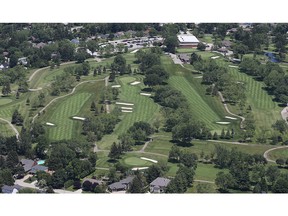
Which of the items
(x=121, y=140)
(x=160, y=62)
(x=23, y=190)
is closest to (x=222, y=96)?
(x=160, y=62)

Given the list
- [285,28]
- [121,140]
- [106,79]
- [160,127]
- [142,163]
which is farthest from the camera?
[285,28]

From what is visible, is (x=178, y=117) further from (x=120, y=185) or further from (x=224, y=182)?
(x=120, y=185)

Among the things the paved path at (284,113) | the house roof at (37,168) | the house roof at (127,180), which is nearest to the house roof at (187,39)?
the paved path at (284,113)

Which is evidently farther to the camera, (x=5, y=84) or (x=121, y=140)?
(x=5, y=84)

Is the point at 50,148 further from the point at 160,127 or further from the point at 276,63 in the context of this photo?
the point at 276,63

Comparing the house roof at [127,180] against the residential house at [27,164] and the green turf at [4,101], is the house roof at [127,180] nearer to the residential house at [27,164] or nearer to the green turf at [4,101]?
the residential house at [27,164]

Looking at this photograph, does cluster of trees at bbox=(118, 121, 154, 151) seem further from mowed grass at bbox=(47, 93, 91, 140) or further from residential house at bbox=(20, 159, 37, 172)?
residential house at bbox=(20, 159, 37, 172)
